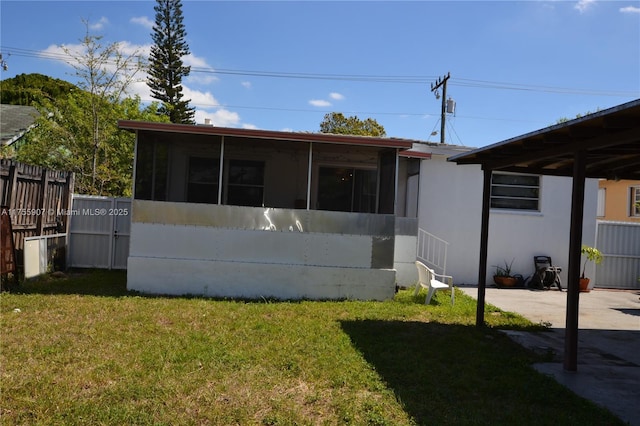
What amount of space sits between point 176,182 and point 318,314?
521 centimetres

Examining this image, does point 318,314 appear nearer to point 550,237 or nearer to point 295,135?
point 295,135

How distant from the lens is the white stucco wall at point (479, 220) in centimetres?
1178

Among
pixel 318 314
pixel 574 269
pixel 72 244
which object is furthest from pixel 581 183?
pixel 72 244

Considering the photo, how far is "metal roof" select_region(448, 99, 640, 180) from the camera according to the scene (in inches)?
171

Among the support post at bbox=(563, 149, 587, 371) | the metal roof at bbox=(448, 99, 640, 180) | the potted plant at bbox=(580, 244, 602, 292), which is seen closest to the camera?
the metal roof at bbox=(448, 99, 640, 180)

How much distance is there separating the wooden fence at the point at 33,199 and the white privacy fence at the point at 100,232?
36cm

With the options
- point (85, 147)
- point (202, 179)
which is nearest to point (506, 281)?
point (202, 179)

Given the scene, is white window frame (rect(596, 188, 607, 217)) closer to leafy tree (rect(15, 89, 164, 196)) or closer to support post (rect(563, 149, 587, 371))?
support post (rect(563, 149, 587, 371))

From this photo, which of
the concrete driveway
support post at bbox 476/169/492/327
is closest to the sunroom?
support post at bbox 476/169/492/327

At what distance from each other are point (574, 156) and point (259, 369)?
4.06 meters

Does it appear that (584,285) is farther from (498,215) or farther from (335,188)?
(335,188)

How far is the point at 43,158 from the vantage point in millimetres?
15344

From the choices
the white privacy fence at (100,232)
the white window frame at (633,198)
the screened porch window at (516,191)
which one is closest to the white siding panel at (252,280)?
the white privacy fence at (100,232)

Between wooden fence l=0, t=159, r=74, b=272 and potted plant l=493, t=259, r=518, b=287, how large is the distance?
10.1m
